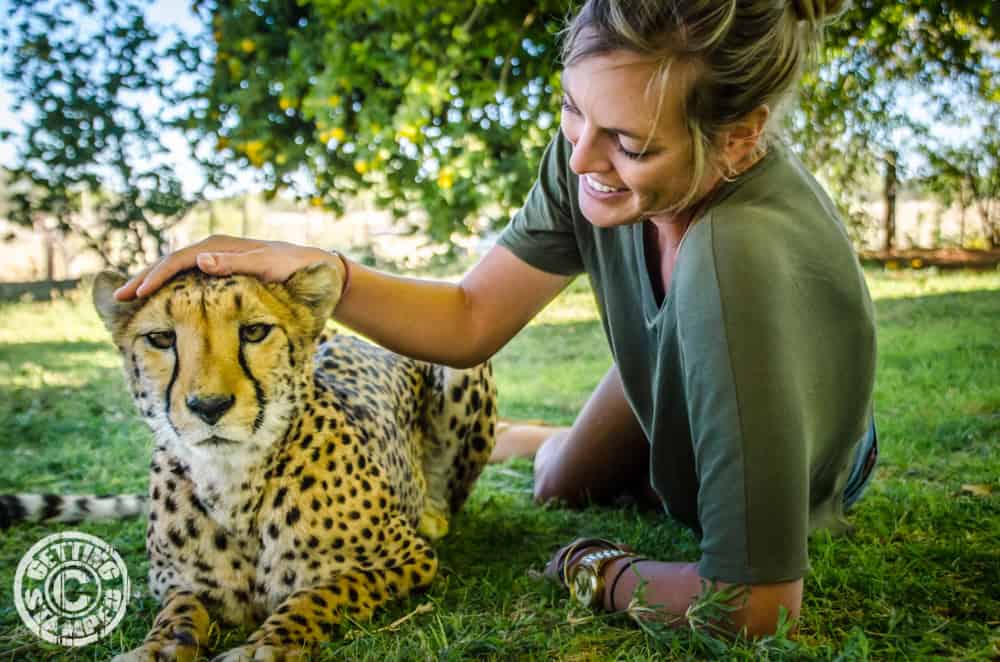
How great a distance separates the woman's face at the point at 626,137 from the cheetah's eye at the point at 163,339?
0.60 metres

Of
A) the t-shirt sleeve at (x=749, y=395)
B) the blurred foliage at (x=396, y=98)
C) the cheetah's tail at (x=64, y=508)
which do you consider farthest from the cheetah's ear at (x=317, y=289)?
the blurred foliage at (x=396, y=98)

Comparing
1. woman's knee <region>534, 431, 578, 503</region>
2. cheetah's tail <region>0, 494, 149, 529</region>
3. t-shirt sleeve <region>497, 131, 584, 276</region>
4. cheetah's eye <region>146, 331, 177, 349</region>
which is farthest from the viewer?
woman's knee <region>534, 431, 578, 503</region>

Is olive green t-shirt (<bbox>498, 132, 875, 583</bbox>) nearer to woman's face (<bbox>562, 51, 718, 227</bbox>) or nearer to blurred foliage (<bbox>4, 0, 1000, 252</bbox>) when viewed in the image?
woman's face (<bbox>562, 51, 718, 227</bbox>)

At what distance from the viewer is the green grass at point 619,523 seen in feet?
4.43

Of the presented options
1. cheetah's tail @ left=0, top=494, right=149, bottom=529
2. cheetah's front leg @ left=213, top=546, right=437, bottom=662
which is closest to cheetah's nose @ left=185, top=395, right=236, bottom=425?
cheetah's front leg @ left=213, top=546, right=437, bottom=662

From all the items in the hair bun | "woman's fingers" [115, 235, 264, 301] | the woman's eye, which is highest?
the hair bun

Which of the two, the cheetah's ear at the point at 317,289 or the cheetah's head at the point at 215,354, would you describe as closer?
the cheetah's head at the point at 215,354

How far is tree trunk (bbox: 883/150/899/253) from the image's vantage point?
279 centimetres

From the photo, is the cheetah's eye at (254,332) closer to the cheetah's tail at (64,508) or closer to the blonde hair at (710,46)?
the blonde hair at (710,46)

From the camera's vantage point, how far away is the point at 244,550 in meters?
1.45

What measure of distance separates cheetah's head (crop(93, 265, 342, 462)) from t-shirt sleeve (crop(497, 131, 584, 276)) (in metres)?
0.44

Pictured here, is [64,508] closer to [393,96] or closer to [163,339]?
[163,339]

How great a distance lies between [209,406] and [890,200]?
2313mm

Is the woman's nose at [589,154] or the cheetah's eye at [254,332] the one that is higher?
the woman's nose at [589,154]
